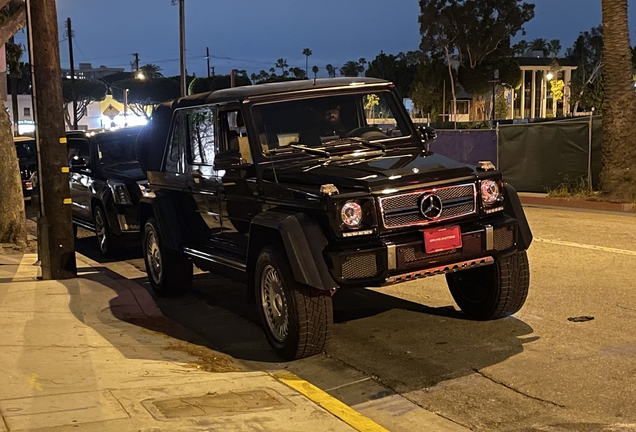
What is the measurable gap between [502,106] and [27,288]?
63.5 m

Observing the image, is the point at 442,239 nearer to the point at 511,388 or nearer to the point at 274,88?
the point at 511,388

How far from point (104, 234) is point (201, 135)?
16.7 ft

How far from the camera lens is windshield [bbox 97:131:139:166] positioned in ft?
43.8

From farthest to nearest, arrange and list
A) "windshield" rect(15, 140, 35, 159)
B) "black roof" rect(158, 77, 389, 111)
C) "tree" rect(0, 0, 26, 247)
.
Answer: "windshield" rect(15, 140, 35, 159) < "tree" rect(0, 0, 26, 247) < "black roof" rect(158, 77, 389, 111)

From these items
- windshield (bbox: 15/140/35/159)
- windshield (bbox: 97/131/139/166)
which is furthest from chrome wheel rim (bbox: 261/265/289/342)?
windshield (bbox: 15/140/35/159)

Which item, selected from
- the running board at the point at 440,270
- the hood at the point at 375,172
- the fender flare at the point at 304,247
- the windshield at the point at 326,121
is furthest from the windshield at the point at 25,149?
the running board at the point at 440,270

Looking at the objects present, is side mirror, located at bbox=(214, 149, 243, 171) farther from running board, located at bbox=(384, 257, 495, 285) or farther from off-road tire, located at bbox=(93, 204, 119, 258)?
off-road tire, located at bbox=(93, 204, 119, 258)

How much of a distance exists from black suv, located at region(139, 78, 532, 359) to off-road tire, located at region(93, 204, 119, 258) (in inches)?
149

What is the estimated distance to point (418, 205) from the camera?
20.8ft

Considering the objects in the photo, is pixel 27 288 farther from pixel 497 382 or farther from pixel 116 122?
pixel 116 122

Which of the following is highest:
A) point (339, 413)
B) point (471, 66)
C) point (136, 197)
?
point (471, 66)

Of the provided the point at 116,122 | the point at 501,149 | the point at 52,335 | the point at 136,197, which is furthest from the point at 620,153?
the point at 116,122

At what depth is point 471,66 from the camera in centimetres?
6938

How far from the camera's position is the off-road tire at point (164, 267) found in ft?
30.0
